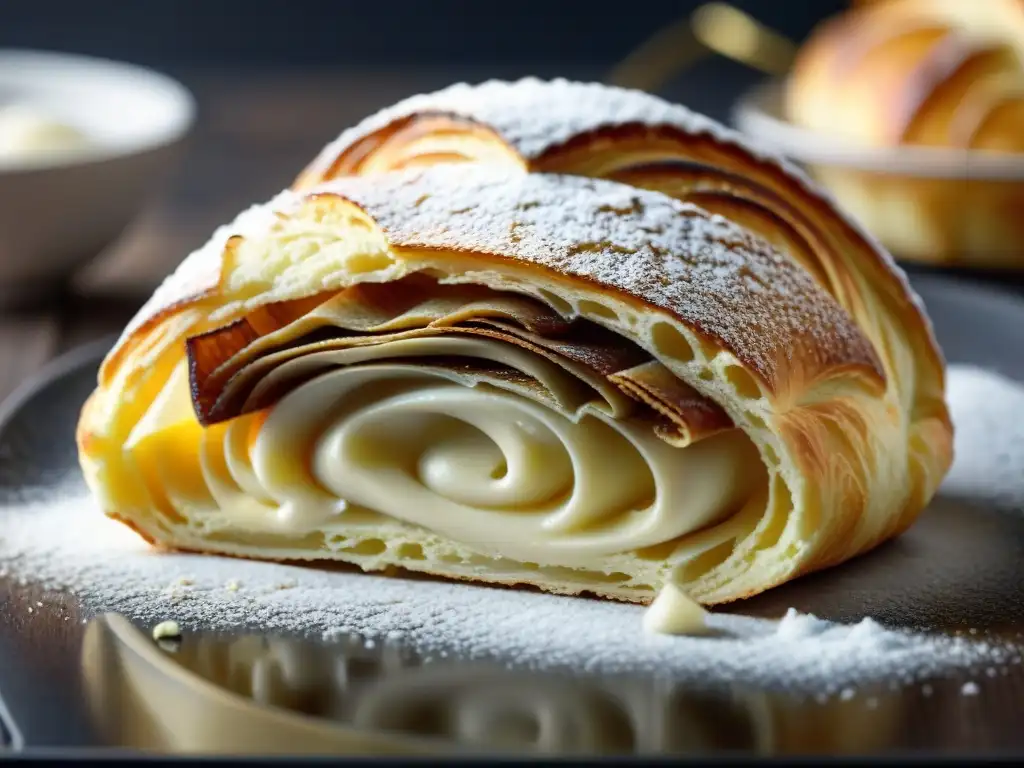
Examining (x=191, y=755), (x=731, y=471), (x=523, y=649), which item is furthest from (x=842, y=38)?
Result: (x=191, y=755)

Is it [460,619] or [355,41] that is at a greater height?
[355,41]

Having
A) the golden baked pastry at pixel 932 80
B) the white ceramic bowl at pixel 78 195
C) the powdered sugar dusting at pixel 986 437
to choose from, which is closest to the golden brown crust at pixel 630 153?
the powdered sugar dusting at pixel 986 437

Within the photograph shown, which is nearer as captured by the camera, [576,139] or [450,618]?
[450,618]

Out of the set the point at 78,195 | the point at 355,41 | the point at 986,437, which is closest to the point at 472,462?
the point at 986,437

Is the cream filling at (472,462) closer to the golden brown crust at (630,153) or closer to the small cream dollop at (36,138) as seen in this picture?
the golden brown crust at (630,153)

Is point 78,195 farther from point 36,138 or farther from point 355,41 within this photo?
point 355,41

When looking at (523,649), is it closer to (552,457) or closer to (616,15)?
(552,457)

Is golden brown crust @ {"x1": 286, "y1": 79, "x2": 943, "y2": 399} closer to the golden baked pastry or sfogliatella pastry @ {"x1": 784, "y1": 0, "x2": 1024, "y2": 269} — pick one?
sfogliatella pastry @ {"x1": 784, "y1": 0, "x2": 1024, "y2": 269}
